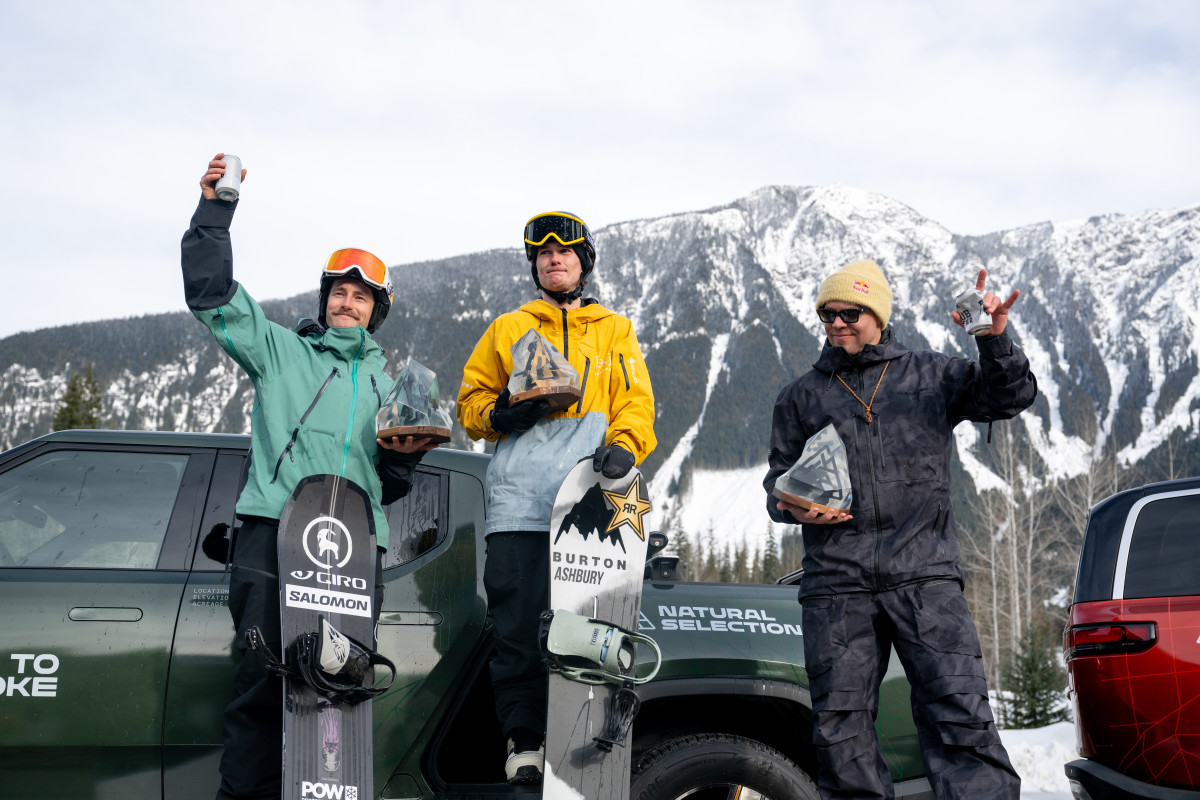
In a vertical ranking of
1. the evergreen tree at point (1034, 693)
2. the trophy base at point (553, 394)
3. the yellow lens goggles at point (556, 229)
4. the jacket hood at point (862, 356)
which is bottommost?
the evergreen tree at point (1034, 693)

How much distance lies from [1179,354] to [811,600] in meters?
224

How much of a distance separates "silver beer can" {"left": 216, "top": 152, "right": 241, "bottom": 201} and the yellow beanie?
2.01m

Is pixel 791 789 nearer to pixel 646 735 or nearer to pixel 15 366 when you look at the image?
pixel 646 735

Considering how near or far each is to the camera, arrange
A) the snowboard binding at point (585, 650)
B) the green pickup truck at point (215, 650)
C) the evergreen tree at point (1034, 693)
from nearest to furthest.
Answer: the green pickup truck at point (215, 650) < the snowboard binding at point (585, 650) < the evergreen tree at point (1034, 693)

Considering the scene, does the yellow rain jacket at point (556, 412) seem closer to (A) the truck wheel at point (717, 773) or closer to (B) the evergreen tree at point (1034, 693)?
(A) the truck wheel at point (717, 773)

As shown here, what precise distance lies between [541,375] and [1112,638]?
2.37 metres

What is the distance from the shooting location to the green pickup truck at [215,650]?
2.99m

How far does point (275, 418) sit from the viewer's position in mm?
3166

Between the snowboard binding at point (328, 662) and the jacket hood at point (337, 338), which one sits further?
the jacket hood at point (337, 338)

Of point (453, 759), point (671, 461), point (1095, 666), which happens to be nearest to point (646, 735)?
point (453, 759)

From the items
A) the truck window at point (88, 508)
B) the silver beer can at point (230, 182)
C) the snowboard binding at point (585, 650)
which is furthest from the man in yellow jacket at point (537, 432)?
the truck window at point (88, 508)

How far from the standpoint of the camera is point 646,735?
344cm

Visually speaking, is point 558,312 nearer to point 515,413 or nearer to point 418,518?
point 515,413

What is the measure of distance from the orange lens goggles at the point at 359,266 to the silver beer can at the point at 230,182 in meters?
0.48
